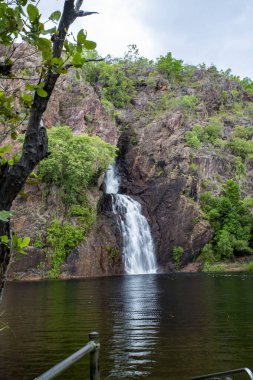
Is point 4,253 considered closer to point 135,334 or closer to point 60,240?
point 135,334

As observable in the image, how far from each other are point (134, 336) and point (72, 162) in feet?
127

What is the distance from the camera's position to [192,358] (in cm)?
1146

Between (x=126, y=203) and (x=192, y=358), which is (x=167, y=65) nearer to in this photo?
(x=126, y=203)

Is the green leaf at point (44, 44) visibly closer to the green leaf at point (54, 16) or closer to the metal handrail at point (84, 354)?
the green leaf at point (54, 16)

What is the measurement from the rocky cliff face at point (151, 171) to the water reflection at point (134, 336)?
28.0m

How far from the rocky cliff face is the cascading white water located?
1019mm

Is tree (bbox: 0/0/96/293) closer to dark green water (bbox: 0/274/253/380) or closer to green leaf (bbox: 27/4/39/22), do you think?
green leaf (bbox: 27/4/39/22)

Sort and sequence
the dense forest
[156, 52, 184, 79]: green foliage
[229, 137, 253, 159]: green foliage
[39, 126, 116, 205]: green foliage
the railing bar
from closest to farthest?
the railing bar, the dense forest, [39, 126, 116, 205]: green foliage, [229, 137, 253, 159]: green foliage, [156, 52, 184, 79]: green foliage

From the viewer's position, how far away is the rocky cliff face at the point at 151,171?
51.8m

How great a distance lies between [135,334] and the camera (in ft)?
48.8

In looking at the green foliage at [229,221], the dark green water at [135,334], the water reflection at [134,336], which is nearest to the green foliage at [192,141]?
the green foliage at [229,221]

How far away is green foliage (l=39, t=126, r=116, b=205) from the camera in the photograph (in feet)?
171

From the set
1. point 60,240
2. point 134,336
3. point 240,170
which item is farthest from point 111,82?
point 134,336

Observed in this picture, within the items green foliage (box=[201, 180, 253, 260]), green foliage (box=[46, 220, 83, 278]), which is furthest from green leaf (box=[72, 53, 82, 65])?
green foliage (box=[201, 180, 253, 260])
